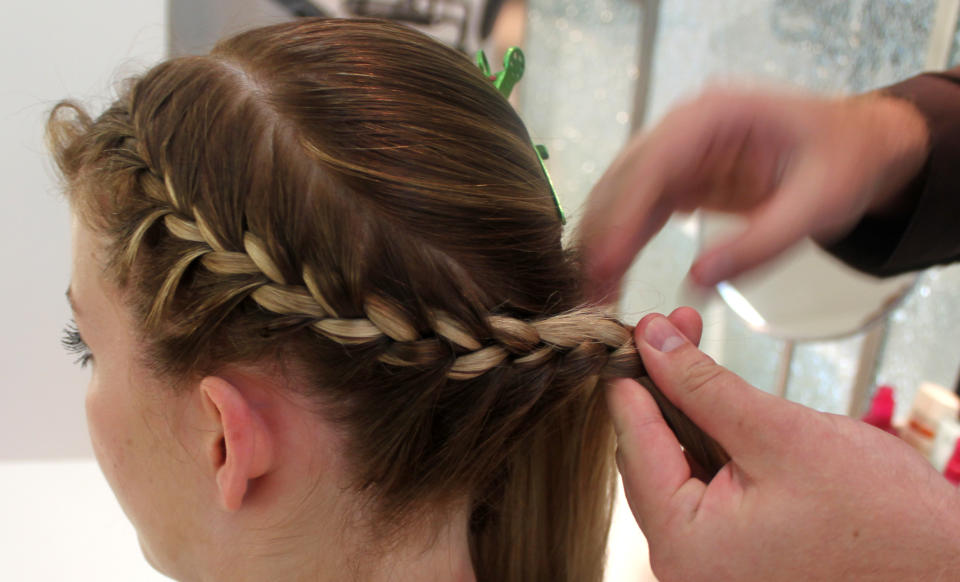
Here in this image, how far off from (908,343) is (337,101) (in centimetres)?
179

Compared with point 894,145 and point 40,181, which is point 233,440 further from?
point 40,181

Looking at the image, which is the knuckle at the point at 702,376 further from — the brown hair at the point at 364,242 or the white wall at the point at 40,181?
the white wall at the point at 40,181

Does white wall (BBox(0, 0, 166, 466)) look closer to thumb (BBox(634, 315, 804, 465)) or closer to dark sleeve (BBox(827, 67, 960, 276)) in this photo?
thumb (BBox(634, 315, 804, 465))

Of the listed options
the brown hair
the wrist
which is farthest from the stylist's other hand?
the brown hair

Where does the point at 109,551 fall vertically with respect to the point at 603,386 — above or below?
below

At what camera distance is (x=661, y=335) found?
2.19 ft

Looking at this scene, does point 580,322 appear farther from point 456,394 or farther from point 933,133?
point 933,133

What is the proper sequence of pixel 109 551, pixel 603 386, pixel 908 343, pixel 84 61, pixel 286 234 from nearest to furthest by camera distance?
pixel 286 234 → pixel 603 386 → pixel 109 551 → pixel 84 61 → pixel 908 343

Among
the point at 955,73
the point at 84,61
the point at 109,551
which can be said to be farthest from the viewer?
the point at 84,61

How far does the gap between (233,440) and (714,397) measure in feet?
1.51

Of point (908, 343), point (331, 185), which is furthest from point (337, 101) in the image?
point (908, 343)

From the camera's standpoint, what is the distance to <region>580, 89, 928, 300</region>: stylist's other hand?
2.28 ft

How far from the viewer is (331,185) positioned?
58 centimetres

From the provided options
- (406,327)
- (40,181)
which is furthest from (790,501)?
(40,181)
